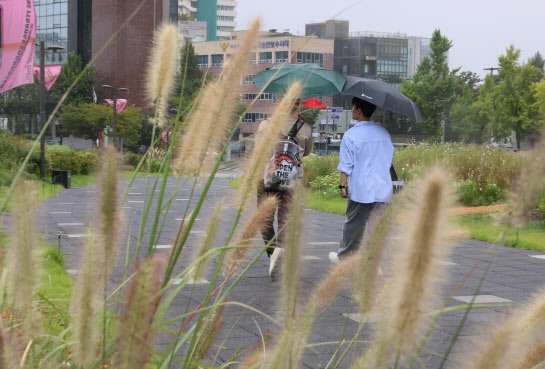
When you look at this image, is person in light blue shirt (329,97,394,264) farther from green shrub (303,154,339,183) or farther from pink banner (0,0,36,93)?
green shrub (303,154,339,183)

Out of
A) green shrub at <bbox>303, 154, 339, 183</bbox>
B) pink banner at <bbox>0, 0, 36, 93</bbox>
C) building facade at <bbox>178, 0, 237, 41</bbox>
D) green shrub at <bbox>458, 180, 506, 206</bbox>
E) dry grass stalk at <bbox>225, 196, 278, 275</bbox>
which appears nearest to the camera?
dry grass stalk at <bbox>225, 196, 278, 275</bbox>

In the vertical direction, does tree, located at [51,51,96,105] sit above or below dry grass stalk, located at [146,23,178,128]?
above

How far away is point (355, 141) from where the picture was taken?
6320 millimetres

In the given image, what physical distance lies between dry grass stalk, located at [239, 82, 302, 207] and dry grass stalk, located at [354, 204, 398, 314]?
0.38 meters

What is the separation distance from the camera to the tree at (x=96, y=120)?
57.0 metres

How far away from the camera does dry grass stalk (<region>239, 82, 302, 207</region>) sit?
4.94ft

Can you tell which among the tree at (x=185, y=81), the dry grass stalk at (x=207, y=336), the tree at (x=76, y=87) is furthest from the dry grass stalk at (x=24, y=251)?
the tree at (x=76, y=87)

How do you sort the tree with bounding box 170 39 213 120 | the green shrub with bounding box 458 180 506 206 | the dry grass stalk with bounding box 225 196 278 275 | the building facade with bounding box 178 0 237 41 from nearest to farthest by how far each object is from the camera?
the dry grass stalk with bounding box 225 196 278 275, the tree with bounding box 170 39 213 120, the green shrub with bounding box 458 180 506 206, the building facade with bounding box 178 0 237 41

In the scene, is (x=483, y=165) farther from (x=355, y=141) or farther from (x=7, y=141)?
(x=7, y=141)

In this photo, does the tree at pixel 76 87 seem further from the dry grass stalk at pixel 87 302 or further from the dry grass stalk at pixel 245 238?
the dry grass stalk at pixel 87 302

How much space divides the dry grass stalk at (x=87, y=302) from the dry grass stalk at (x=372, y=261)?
1.40 feet

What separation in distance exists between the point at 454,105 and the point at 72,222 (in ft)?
174

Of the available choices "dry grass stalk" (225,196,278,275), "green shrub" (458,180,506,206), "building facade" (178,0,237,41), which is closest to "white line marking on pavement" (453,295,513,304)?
"dry grass stalk" (225,196,278,275)

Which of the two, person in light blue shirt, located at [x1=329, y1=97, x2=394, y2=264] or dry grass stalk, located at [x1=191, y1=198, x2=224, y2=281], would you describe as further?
person in light blue shirt, located at [x1=329, y1=97, x2=394, y2=264]
